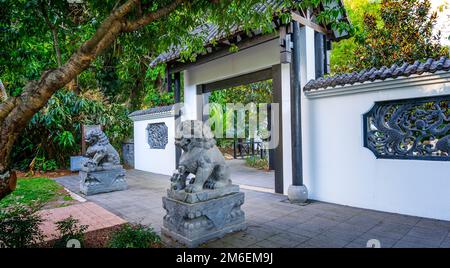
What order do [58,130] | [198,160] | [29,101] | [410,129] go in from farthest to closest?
1. [58,130]
2. [410,129]
3. [198,160]
4. [29,101]

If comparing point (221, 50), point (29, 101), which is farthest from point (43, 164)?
point (29, 101)

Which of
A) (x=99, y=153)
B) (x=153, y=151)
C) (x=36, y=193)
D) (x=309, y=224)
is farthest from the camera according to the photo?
(x=153, y=151)

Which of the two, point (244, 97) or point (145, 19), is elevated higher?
point (244, 97)

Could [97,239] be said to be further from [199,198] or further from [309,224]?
[309,224]

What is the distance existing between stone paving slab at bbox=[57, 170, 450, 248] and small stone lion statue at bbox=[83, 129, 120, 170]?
980 mm

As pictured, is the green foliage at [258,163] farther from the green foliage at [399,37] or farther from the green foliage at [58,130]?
the green foliage at [58,130]

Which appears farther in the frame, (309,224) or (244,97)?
(244,97)

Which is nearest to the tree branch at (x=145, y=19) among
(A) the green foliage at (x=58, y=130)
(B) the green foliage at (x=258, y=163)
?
(B) the green foliage at (x=258, y=163)

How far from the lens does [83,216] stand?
4383mm

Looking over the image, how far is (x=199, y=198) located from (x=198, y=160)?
456 millimetres

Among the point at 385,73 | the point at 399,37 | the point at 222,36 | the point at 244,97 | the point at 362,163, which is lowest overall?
the point at 362,163

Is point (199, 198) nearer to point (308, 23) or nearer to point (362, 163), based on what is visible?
point (362, 163)

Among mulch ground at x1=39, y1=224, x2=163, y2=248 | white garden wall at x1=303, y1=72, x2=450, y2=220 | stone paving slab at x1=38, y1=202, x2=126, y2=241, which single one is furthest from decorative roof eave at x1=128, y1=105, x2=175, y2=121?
mulch ground at x1=39, y1=224, x2=163, y2=248
